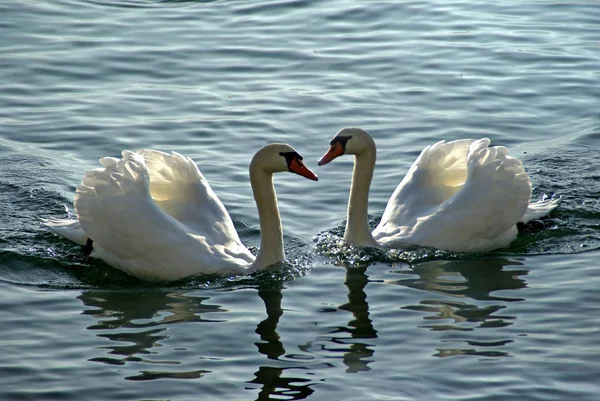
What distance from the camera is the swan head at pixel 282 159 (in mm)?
9312

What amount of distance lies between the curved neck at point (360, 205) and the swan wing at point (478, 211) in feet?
0.74

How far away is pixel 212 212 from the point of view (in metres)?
9.98

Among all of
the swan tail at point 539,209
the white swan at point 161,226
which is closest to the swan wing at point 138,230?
the white swan at point 161,226

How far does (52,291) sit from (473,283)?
3.53 metres

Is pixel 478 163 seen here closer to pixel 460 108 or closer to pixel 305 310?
pixel 305 310

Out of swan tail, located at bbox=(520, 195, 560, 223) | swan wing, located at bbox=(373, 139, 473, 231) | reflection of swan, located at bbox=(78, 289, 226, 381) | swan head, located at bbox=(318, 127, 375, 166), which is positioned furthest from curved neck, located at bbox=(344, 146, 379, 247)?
reflection of swan, located at bbox=(78, 289, 226, 381)

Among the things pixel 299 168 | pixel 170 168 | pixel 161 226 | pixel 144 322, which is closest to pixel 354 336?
pixel 144 322

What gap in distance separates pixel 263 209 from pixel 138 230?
1131 millimetres

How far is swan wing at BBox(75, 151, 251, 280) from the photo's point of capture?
9195 mm

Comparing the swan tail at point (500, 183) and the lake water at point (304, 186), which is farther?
the swan tail at point (500, 183)

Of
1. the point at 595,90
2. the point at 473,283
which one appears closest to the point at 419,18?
the point at 595,90

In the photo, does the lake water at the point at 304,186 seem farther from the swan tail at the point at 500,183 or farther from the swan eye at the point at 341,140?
the swan eye at the point at 341,140

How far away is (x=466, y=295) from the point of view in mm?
8914

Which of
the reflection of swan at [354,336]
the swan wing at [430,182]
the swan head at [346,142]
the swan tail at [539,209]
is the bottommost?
the reflection of swan at [354,336]
